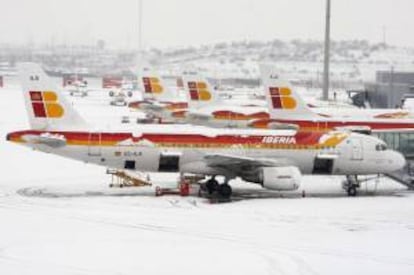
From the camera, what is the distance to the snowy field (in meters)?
22.7

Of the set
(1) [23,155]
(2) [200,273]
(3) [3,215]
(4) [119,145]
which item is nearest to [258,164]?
(4) [119,145]

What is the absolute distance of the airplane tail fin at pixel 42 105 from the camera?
3669 centimetres

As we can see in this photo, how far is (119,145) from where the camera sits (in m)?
36.5

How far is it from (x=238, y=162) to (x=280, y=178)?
2.23 metres

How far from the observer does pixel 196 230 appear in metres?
28.1

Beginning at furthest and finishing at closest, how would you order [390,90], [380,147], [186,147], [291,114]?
[390,90]
[291,114]
[380,147]
[186,147]

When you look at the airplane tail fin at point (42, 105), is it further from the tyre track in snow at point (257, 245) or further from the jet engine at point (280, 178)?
the jet engine at point (280, 178)

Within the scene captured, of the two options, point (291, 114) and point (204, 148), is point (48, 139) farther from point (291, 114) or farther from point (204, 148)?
point (291, 114)

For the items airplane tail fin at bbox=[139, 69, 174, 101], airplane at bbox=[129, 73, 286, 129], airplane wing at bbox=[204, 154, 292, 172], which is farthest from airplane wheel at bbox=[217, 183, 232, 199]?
airplane tail fin at bbox=[139, 69, 174, 101]

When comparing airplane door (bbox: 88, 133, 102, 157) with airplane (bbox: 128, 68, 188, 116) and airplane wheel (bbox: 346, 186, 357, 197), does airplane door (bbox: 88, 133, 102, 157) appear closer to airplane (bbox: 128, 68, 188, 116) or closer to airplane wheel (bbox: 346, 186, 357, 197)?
airplane wheel (bbox: 346, 186, 357, 197)

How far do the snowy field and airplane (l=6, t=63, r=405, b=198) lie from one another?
1.47m

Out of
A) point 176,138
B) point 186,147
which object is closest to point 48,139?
point 176,138

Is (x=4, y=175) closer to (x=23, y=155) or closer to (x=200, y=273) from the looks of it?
(x=23, y=155)

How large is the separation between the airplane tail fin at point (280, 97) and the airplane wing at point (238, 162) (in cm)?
1523
